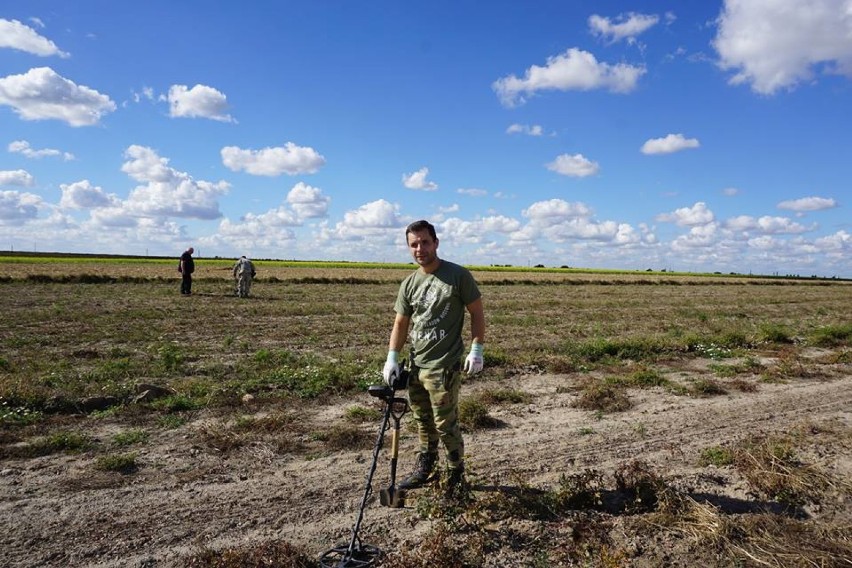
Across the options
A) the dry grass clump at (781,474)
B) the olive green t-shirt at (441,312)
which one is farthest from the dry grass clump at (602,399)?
the olive green t-shirt at (441,312)

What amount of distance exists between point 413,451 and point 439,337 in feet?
6.12

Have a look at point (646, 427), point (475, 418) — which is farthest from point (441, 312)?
point (646, 427)

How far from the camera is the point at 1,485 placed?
5.00 meters

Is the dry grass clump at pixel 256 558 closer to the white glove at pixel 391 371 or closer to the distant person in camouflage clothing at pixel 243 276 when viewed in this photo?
the white glove at pixel 391 371

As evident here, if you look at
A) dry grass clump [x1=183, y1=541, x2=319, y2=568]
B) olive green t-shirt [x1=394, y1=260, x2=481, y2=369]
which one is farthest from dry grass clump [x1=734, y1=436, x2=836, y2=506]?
dry grass clump [x1=183, y1=541, x2=319, y2=568]

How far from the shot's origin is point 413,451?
6.01 m

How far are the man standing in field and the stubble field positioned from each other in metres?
0.62

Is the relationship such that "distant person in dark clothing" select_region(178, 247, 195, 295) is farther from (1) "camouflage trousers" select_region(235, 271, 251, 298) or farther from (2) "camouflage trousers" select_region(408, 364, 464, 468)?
(2) "camouflage trousers" select_region(408, 364, 464, 468)

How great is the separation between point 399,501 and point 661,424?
157 inches

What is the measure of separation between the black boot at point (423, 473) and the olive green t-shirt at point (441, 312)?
2.99 ft

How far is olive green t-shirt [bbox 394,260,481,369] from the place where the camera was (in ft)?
15.6

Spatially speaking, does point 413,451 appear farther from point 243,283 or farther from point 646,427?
point 243,283

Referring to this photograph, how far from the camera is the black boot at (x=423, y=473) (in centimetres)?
497

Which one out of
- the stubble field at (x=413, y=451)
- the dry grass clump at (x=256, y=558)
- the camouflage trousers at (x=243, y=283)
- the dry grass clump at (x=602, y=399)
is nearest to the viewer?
the dry grass clump at (x=256, y=558)
